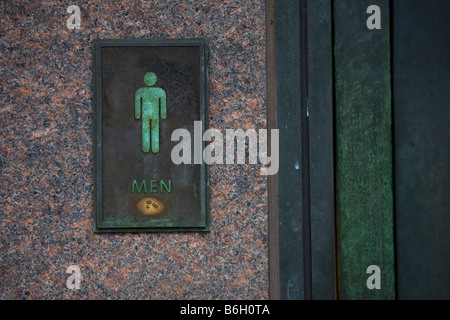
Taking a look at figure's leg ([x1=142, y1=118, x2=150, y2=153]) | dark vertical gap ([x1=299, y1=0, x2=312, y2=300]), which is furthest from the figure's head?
dark vertical gap ([x1=299, y1=0, x2=312, y2=300])

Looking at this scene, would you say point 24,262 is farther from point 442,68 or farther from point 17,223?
point 442,68

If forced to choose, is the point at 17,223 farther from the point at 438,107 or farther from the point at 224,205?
the point at 438,107

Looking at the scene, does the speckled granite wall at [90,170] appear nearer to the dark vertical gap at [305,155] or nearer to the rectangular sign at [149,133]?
the rectangular sign at [149,133]

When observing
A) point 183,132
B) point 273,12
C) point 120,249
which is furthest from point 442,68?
point 120,249

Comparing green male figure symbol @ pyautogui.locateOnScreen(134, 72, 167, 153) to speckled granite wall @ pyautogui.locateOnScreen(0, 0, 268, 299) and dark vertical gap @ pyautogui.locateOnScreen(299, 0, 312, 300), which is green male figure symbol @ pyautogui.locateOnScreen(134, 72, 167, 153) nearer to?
speckled granite wall @ pyautogui.locateOnScreen(0, 0, 268, 299)

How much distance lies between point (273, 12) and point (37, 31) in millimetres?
1232

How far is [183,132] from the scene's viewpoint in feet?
6.93

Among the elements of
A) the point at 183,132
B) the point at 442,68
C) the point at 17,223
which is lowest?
the point at 17,223

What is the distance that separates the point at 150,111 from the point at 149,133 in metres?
0.11

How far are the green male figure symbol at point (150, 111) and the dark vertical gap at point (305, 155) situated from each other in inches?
28.5

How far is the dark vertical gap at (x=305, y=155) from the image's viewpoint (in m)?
2.14

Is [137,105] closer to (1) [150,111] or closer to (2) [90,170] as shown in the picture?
(1) [150,111]

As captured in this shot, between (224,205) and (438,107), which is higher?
(438,107)

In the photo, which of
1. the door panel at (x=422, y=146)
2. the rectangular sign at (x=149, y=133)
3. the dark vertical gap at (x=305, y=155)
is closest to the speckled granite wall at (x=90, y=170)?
the rectangular sign at (x=149, y=133)
